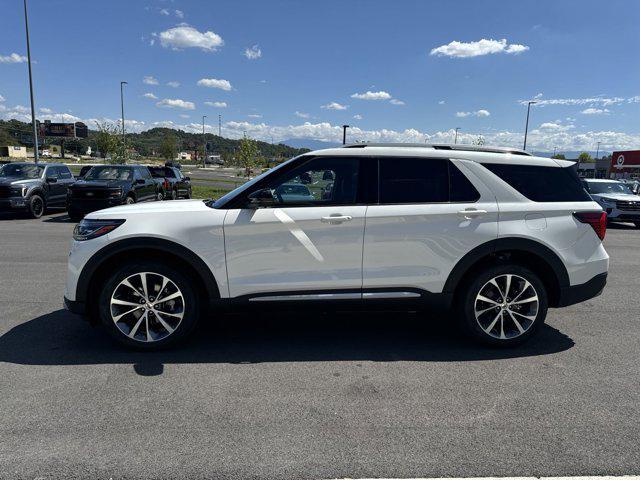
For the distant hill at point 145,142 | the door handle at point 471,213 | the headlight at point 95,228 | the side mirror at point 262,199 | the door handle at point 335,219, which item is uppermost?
the distant hill at point 145,142

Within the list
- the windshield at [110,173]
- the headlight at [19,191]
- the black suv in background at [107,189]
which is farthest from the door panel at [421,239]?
the headlight at [19,191]

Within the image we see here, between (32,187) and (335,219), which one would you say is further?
(32,187)

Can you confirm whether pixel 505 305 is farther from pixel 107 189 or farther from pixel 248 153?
pixel 248 153

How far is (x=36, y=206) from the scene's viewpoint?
45.1 ft

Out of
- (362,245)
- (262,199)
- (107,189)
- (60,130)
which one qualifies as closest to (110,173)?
(107,189)

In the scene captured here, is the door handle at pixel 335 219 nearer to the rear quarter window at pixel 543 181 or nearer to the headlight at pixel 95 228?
the rear quarter window at pixel 543 181

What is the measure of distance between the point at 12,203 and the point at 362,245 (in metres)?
13.1

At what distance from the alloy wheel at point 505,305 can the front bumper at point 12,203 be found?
1373 centimetres

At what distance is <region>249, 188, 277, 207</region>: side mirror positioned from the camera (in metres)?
3.87

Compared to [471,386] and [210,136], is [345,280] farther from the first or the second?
[210,136]

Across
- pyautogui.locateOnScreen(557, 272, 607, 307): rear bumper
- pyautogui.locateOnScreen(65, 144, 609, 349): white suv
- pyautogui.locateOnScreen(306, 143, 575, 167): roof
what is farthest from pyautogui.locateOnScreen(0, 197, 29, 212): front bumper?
pyautogui.locateOnScreen(557, 272, 607, 307): rear bumper

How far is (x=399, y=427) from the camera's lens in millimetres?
2887

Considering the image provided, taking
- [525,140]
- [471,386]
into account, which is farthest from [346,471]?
[525,140]

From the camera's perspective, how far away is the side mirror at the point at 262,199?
387 centimetres
